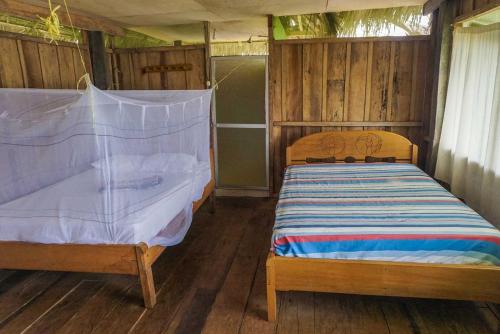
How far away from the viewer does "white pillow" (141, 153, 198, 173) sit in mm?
2686

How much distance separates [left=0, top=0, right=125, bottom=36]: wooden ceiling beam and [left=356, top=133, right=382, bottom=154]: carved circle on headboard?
3175mm

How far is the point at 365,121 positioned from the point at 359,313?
7.98 feet

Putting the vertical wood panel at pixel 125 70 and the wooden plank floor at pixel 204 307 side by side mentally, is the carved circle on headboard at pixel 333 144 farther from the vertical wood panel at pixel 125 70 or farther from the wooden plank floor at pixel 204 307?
the vertical wood panel at pixel 125 70

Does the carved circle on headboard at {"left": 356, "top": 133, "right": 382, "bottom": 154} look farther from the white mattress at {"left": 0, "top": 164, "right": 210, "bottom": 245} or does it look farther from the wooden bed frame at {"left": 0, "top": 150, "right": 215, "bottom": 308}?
the wooden bed frame at {"left": 0, "top": 150, "right": 215, "bottom": 308}

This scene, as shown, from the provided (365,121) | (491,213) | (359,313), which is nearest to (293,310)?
(359,313)

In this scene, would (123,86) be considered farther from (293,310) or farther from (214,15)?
(293,310)

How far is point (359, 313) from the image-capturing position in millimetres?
2086

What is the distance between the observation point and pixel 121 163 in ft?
7.26

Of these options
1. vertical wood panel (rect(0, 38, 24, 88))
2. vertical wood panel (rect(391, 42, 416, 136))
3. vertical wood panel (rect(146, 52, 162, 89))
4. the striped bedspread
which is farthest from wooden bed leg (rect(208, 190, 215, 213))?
vertical wood panel (rect(391, 42, 416, 136))

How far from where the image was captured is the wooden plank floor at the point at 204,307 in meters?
1.99

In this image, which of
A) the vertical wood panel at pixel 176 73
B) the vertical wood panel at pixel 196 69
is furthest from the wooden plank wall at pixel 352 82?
the vertical wood panel at pixel 176 73

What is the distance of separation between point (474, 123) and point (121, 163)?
2802mm

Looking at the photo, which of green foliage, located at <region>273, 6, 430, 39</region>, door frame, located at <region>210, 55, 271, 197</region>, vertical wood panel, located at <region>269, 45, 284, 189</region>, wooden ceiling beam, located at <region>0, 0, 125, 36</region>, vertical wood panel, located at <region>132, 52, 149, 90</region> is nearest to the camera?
wooden ceiling beam, located at <region>0, 0, 125, 36</region>

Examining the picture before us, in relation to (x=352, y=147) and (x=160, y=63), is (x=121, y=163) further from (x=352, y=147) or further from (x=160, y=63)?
(x=352, y=147)
